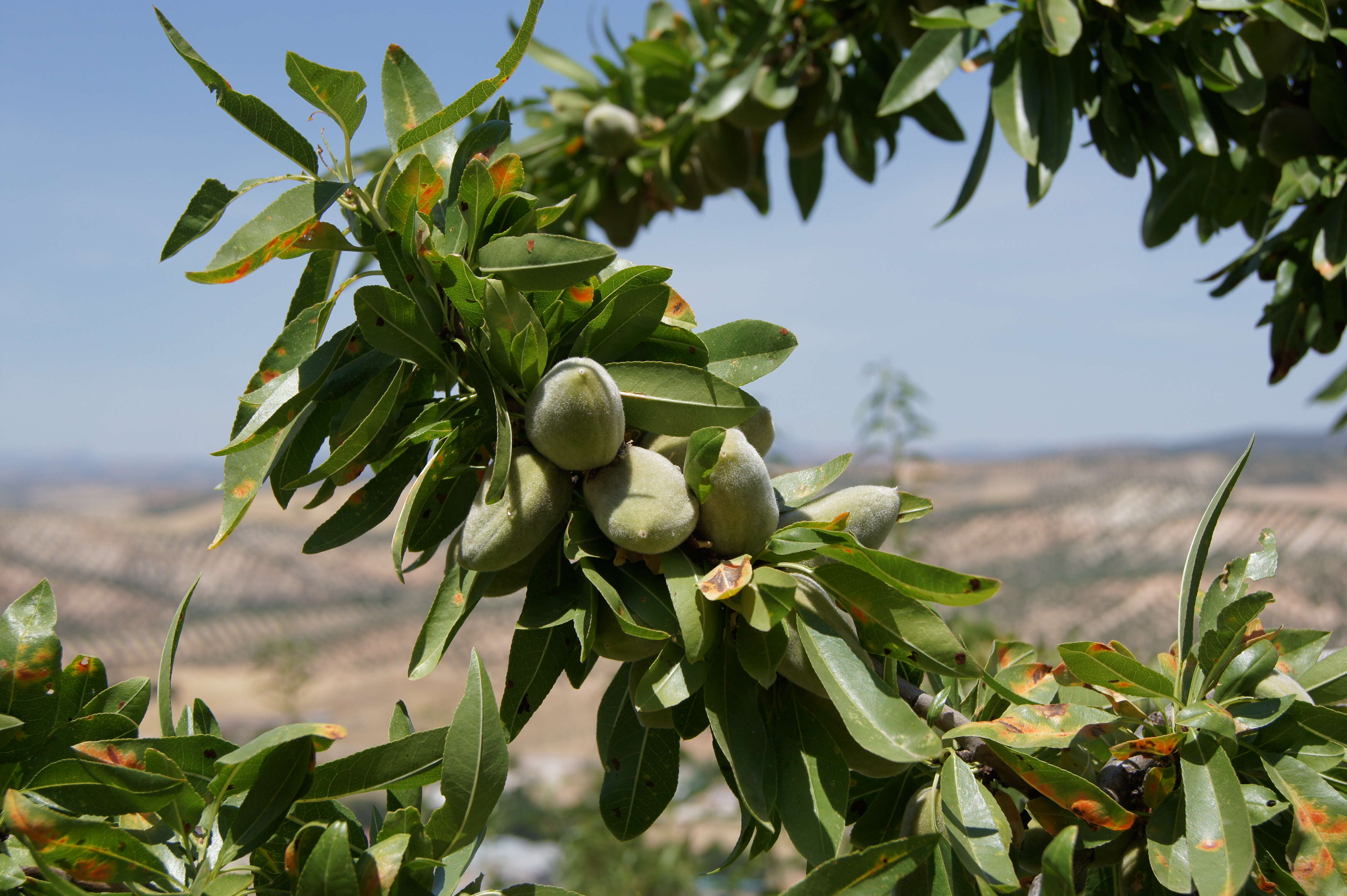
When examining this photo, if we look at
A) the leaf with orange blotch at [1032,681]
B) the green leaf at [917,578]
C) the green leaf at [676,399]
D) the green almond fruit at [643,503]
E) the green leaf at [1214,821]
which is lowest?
the green leaf at [1214,821]

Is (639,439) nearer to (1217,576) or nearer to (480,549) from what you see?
(480,549)

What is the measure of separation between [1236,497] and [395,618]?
18.3 m

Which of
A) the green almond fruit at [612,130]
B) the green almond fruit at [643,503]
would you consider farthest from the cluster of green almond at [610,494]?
the green almond fruit at [612,130]

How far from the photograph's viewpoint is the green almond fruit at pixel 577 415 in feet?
2.36

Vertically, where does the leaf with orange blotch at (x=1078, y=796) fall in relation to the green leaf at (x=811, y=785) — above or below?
below

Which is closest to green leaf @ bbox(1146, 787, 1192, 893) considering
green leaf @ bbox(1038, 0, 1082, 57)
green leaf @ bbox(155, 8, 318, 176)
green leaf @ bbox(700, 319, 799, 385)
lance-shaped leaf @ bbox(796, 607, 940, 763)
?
lance-shaped leaf @ bbox(796, 607, 940, 763)

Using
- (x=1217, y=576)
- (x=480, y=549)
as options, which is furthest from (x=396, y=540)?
(x=1217, y=576)

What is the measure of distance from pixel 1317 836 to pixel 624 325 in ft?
2.27

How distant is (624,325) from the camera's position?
0.80 metres

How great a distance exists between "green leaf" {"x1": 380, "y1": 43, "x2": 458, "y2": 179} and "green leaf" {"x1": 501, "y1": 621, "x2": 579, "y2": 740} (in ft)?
1.33

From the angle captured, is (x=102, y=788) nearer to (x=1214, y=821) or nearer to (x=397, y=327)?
(x=397, y=327)

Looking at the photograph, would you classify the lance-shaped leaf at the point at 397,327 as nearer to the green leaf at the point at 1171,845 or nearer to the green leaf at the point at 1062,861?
the green leaf at the point at 1062,861

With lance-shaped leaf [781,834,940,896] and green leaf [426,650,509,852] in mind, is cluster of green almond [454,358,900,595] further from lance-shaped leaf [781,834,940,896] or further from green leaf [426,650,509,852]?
lance-shaped leaf [781,834,940,896]

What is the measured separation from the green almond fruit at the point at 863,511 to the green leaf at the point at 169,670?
1.73 ft
